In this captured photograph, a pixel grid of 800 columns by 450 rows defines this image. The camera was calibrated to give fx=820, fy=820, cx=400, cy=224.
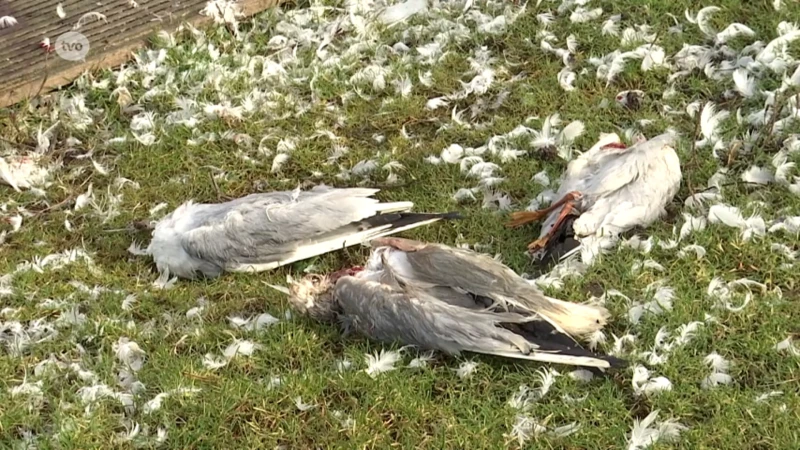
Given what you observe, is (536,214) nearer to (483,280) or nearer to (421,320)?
(483,280)

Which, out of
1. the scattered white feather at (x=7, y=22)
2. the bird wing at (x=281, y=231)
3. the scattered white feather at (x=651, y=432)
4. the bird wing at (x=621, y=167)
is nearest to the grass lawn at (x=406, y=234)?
the scattered white feather at (x=651, y=432)

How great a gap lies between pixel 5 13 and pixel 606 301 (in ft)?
14.3

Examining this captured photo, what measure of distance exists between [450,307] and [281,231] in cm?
97

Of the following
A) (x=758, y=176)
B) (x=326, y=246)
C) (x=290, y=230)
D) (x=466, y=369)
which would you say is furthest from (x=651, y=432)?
(x=290, y=230)

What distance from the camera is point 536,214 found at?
375 cm

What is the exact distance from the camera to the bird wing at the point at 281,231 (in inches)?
150

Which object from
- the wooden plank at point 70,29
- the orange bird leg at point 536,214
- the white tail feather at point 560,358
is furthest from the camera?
the wooden plank at point 70,29

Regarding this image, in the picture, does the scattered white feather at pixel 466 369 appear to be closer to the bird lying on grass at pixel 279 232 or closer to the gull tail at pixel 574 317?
the gull tail at pixel 574 317

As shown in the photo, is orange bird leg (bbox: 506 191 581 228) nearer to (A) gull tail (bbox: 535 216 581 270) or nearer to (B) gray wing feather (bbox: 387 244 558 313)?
(A) gull tail (bbox: 535 216 581 270)

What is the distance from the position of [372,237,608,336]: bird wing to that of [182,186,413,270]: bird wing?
1.17 ft

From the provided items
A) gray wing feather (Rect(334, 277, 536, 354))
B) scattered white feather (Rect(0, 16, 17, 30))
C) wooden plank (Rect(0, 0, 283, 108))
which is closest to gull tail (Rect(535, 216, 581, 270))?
gray wing feather (Rect(334, 277, 536, 354))

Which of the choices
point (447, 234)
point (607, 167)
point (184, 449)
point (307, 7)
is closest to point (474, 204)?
point (447, 234)

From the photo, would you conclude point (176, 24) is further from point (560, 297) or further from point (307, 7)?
point (560, 297)

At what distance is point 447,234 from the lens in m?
3.94
